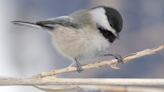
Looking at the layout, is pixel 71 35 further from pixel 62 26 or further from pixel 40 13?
pixel 40 13

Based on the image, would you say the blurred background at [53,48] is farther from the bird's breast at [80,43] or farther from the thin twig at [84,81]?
the thin twig at [84,81]

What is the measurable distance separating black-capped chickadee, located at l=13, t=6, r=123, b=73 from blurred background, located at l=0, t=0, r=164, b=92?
8.5 inches

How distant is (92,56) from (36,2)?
0.65 meters

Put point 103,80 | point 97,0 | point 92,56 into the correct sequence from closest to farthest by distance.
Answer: point 103,80 < point 92,56 < point 97,0

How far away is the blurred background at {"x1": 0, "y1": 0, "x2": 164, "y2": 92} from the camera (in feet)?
3.73

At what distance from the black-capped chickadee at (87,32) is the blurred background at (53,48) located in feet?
0.71

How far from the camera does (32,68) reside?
1246 mm

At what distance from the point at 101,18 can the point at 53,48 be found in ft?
1.28

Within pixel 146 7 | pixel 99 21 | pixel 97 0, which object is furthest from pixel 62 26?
pixel 146 7

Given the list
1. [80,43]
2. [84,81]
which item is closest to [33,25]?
[80,43]

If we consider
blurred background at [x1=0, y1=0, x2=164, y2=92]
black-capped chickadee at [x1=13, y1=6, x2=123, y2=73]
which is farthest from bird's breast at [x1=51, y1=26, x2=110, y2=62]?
blurred background at [x1=0, y1=0, x2=164, y2=92]

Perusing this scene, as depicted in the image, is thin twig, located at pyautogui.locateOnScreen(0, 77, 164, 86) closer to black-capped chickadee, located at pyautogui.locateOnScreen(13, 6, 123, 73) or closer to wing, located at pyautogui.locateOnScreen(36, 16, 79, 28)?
black-capped chickadee, located at pyautogui.locateOnScreen(13, 6, 123, 73)

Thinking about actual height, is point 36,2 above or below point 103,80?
above

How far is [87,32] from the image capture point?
815 mm
